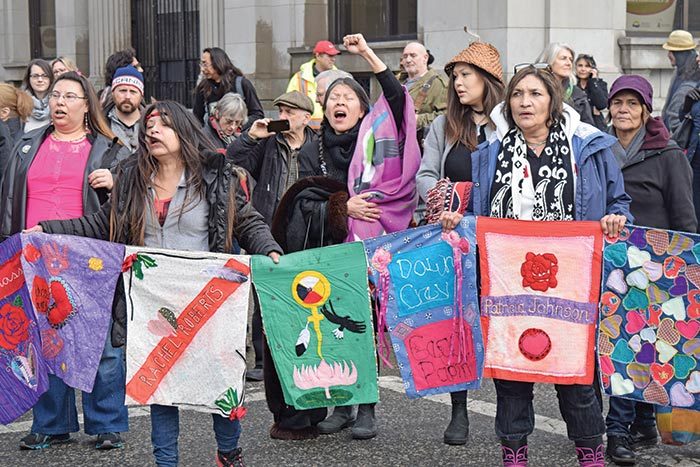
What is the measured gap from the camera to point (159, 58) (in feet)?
71.1

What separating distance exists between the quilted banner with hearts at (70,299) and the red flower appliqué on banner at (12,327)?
0.16 metres

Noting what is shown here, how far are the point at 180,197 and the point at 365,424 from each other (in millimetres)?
1864

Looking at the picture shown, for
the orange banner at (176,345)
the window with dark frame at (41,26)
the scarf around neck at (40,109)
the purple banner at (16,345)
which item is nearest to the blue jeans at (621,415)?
the orange banner at (176,345)

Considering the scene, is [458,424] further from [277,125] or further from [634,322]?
[277,125]

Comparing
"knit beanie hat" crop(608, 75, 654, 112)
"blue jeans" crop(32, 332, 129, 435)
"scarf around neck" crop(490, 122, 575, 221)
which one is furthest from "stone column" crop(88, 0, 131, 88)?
"scarf around neck" crop(490, 122, 575, 221)

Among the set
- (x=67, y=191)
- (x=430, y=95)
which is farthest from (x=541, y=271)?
(x=430, y=95)

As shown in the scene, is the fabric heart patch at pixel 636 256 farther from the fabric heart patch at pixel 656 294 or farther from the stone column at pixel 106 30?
the stone column at pixel 106 30

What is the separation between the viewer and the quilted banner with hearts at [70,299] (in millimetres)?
6266

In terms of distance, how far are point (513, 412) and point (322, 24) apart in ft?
42.9

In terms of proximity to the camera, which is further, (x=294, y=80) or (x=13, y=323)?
(x=294, y=80)

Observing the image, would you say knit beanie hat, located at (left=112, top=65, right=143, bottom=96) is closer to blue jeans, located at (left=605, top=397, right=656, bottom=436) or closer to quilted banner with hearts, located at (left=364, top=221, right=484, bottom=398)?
quilted banner with hearts, located at (left=364, top=221, right=484, bottom=398)

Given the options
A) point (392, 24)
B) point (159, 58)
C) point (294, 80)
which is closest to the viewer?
point (294, 80)

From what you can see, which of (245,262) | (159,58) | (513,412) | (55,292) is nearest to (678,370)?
(513,412)

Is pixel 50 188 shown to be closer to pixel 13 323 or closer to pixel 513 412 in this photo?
pixel 13 323
